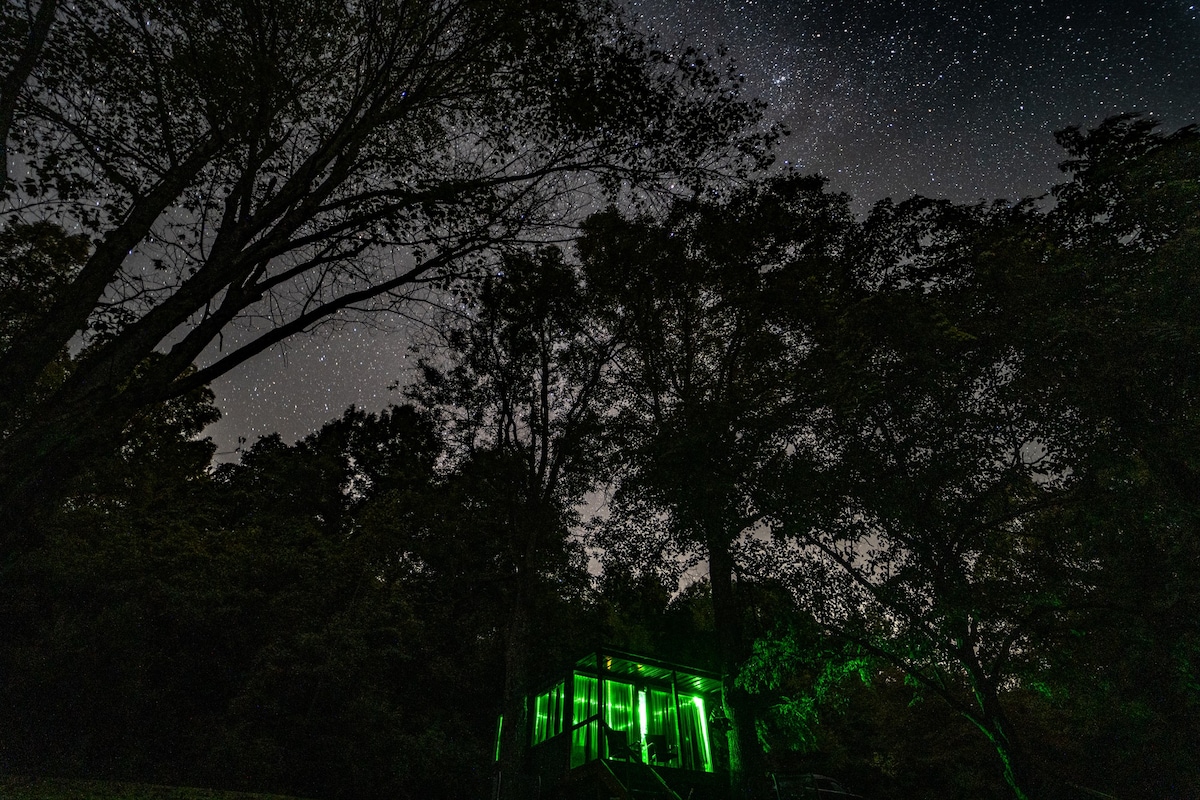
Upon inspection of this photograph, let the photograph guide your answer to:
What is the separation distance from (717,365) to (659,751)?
32.5 ft

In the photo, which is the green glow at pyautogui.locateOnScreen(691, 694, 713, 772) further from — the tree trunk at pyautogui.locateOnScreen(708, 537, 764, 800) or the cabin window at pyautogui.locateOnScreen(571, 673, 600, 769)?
the cabin window at pyautogui.locateOnScreen(571, 673, 600, 769)

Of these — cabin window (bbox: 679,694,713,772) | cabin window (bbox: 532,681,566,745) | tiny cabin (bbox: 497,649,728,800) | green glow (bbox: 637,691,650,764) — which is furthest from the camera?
cabin window (bbox: 679,694,713,772)

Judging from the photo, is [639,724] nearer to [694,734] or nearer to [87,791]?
[694,734]

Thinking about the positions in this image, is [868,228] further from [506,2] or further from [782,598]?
[506,2]

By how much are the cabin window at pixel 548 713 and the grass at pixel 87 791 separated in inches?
263

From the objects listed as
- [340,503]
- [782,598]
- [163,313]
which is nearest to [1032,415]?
[782,598]

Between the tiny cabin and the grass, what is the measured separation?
624 centimetres

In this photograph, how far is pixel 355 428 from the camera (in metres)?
32.1

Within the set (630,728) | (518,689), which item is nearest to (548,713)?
(518,689)

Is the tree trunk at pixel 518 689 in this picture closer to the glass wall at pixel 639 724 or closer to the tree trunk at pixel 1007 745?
the glass wall at pixel 639 724

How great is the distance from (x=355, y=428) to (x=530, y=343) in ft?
61.2

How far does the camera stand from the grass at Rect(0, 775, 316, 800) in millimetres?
7168

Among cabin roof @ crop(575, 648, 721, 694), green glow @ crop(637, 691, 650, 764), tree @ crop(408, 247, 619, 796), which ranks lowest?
green glow @ crop(637, 691, 650, 764)

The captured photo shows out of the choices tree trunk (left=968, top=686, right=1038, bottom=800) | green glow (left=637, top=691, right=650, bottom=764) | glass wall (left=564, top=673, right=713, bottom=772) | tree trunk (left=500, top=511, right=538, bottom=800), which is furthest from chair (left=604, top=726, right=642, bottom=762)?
tree trunk (left=968, top=686, right=1038, bottom=800)
